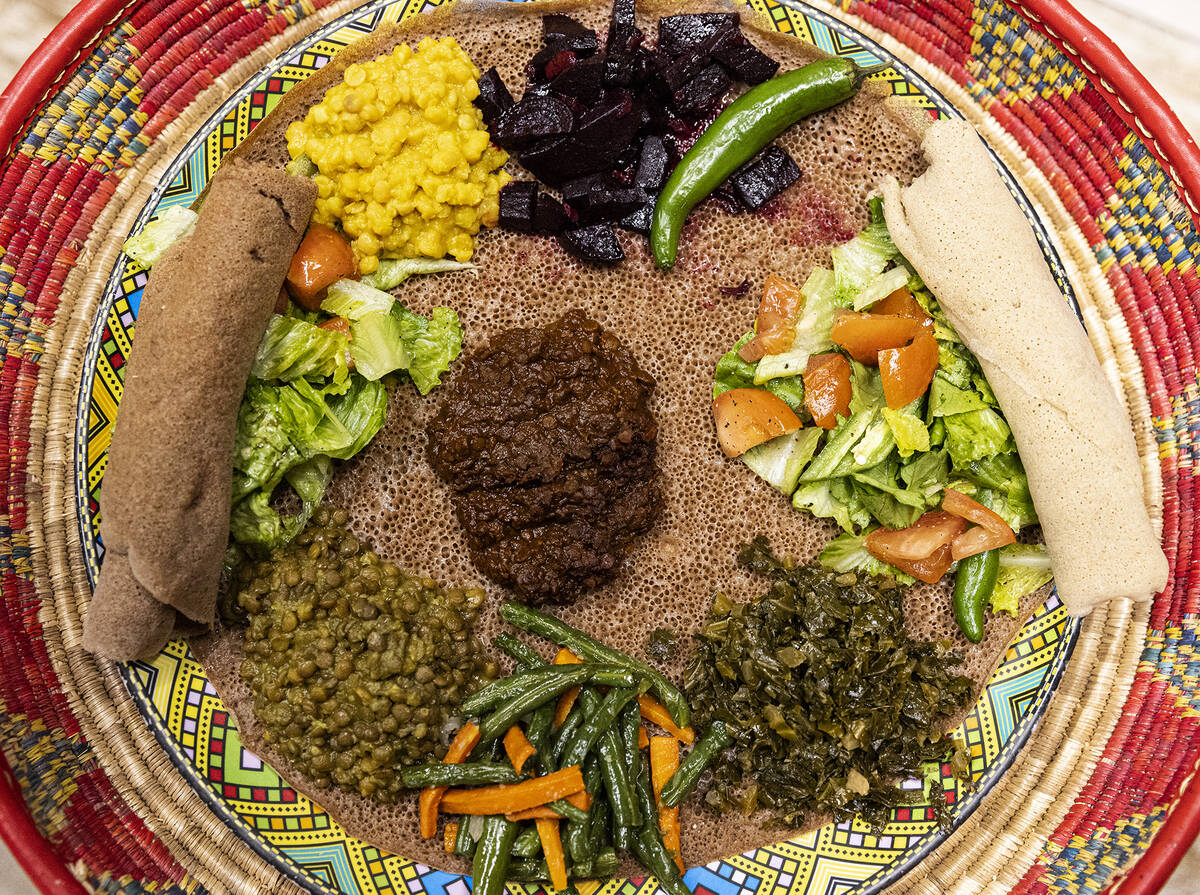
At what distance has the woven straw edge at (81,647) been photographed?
11.4ft

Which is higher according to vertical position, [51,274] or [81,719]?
[51,274]

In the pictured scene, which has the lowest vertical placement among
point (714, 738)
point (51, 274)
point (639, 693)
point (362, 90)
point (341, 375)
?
point (714, 738)

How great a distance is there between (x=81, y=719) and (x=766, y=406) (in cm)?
344

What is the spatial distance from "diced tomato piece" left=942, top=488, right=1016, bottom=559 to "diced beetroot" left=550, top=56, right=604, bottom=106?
250cm

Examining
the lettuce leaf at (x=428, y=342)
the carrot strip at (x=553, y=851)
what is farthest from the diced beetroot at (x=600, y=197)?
the carrot strip at (x=553, y=851)

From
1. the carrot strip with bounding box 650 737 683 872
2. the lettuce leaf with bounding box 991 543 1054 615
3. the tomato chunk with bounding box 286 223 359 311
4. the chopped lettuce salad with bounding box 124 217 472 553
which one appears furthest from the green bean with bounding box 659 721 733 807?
the tomato chunk with bounding box 286 223 359 311

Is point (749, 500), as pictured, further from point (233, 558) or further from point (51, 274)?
point (51, 274)

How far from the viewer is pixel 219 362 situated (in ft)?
10.1

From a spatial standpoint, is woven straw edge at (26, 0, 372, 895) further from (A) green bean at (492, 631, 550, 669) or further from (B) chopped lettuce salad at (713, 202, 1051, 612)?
(B) chopped lettuce salad at (713, 202, 1051, 612)

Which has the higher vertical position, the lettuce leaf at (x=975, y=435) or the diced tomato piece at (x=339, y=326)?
the diced tomato piece at (x=339, y=326)

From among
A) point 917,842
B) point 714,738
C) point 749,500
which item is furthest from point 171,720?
point 917,842

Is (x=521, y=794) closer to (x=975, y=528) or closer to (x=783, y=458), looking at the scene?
(x=783, y=458)

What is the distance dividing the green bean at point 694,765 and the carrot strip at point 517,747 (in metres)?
0.66

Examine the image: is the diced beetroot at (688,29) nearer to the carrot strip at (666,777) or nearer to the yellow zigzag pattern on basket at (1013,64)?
the yellow zigzag pattern on basket at (1013,64)
